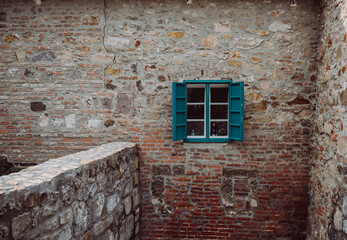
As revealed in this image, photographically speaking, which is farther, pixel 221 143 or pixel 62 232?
Answer: pixel 221 143

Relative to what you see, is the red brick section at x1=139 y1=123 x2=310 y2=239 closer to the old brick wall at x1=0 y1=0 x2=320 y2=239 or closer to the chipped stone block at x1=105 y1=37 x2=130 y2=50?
the old brick wall at x1=0 y1=0 x2=320 y2=239

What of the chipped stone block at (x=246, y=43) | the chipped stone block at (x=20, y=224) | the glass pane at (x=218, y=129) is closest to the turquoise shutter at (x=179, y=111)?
the glass pane at (x=218, y=129)

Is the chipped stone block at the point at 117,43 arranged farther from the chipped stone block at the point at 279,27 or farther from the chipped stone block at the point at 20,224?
the chipped stone block at the point at 20,224

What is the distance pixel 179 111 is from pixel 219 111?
33.9 inches

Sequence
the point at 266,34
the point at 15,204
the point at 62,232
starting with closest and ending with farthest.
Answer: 1. the point at 15,204
2. the point at 62,232
3. the point at 266,34

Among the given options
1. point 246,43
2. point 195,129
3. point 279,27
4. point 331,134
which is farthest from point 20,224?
point 279,27

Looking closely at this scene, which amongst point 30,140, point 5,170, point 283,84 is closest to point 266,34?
point 283,84

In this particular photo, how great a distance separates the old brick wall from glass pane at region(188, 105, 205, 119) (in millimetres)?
449

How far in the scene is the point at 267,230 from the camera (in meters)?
4.52

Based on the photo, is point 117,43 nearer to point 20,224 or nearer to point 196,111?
point 196,111

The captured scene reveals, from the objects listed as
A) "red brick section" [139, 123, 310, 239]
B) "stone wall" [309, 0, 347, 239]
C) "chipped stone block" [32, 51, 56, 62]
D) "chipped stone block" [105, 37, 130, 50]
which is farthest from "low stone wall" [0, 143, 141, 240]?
"stone wall" [309, 0, 347, 239]

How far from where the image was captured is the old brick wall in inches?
173

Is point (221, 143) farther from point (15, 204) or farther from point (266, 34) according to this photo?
point (15, 204)

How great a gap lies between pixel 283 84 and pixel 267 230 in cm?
268
